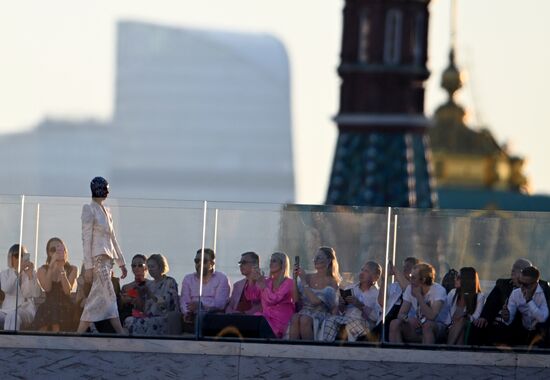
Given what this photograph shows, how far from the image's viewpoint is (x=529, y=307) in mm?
32562

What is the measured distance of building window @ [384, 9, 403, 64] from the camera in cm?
8556

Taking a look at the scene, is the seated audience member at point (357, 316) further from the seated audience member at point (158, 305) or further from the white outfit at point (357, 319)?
the seated audience member at point (158, 305)

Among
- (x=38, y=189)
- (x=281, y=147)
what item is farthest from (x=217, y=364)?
(x=281, y=147)

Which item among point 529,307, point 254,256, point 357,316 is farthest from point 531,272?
point 254,256

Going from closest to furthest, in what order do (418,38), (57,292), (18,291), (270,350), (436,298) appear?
(270,350) → (436,298) → (57,292) → (18,291) → (418,38)

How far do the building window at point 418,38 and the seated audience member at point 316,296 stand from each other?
53.0m

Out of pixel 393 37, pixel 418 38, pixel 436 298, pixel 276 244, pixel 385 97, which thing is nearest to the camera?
pixel 436 298

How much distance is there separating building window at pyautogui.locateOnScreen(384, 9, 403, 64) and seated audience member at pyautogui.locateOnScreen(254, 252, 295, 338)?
174 feet

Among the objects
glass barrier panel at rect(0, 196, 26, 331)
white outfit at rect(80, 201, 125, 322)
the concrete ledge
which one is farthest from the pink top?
glass barrier panel at rect(0, 196, 26, 331)

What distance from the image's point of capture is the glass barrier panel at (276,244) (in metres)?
32.7

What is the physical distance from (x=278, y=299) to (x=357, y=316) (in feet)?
2.73

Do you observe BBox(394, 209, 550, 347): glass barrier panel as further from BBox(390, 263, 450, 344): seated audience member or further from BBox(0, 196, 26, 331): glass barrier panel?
BBox(0, 196, 26, 331): glass barrier panel

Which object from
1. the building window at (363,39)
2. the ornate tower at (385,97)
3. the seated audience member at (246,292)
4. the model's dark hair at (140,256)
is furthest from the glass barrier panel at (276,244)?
the building window at (363,39)

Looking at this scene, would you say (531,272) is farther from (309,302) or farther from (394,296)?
(309,302)
